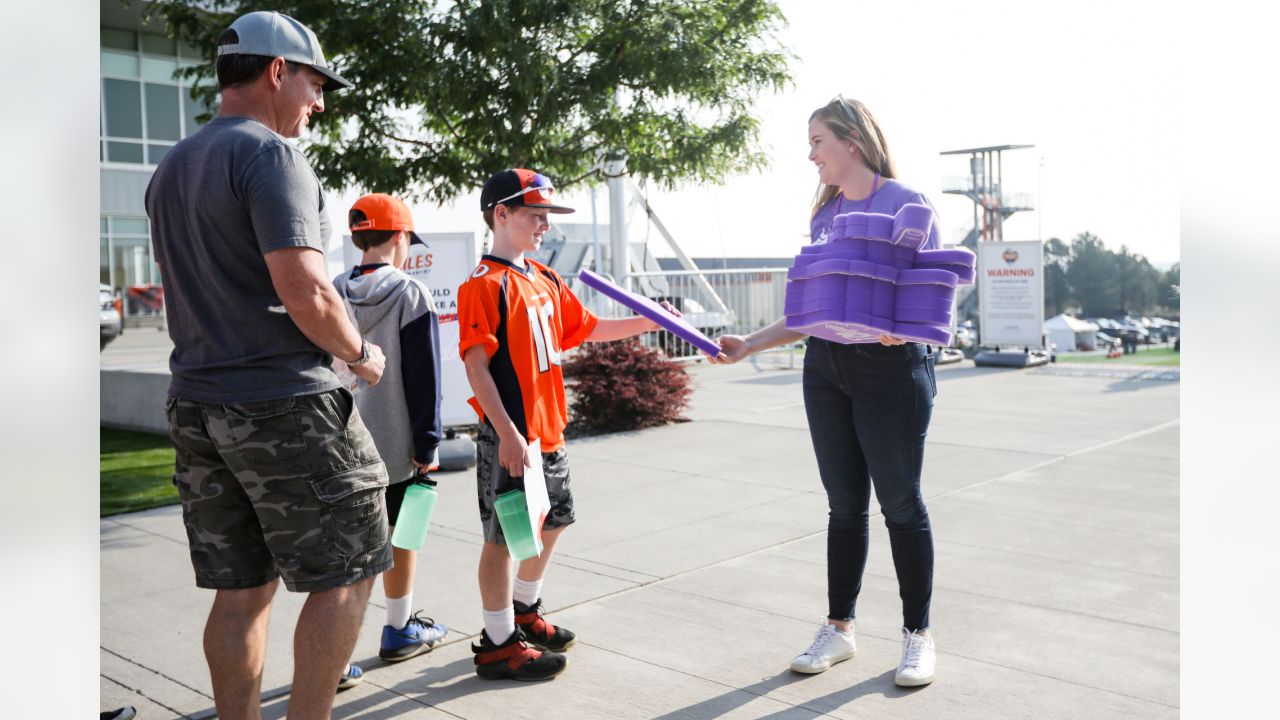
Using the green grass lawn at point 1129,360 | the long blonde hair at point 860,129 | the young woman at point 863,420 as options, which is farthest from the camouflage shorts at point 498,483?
the green grass lawn at point 1129,360

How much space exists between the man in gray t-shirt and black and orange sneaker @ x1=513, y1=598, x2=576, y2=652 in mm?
1379

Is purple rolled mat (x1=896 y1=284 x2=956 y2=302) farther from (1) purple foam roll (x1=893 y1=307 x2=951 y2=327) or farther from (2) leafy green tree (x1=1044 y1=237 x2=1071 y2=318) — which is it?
(2) leafy green tree (x1=1044 y1=237 x2=1071 y2=318)

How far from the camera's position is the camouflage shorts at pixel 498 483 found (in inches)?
148

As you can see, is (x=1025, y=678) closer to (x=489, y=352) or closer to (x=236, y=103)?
(x=489, y=352)

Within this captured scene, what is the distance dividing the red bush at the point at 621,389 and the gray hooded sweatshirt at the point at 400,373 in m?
6.26

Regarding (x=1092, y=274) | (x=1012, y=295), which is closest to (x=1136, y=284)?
(x=1092, y=274)

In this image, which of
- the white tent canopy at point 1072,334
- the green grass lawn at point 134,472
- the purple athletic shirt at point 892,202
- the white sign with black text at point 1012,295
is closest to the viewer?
the purple athletic shirt at point 892,202

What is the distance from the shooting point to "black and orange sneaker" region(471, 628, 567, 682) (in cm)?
386

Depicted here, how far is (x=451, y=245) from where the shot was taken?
891 centimetres

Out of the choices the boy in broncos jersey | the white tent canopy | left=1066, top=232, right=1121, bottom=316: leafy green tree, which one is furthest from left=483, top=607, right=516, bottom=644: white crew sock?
left=1066, top=232, right=1121, bottom=316: leafy green tree

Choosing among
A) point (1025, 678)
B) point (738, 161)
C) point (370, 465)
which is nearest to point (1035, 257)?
point (738, 161)

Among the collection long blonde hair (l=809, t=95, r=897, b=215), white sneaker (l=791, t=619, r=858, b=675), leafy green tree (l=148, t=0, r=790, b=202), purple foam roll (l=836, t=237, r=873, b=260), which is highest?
leafy green tree (l=148, t=0, r=790, b=202)

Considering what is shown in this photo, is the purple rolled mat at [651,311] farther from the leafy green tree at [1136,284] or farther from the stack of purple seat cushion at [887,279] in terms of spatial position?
the leafy green tree at [1136,284]
